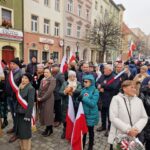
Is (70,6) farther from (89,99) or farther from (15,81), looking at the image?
(89,99)

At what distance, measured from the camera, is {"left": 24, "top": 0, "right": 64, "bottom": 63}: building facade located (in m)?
18.6

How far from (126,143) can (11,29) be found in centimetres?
1543

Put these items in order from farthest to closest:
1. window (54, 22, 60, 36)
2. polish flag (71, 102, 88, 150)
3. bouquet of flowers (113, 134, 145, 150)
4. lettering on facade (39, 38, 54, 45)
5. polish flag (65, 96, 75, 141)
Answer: window (54, 22, 60, 36) < lettering on facade (39, 38, 54, 45) < polish flag (65, 96, 75, 141) < polish flag (71, 102, 88, 150) < bouquet of flowers (113, 134, 145, 150)

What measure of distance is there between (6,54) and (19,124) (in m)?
14.0

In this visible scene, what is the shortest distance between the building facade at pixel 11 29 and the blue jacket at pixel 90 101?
13240 millimetres

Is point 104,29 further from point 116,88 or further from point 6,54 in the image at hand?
point 116,88

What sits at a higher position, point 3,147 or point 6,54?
point 6,54

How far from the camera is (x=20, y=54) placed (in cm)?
1791

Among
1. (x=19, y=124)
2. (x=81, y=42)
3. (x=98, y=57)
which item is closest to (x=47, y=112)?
(x=19, y=124)

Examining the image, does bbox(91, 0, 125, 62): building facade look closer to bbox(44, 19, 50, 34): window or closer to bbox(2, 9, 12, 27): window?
bbox(44, 19, 50, 34): window

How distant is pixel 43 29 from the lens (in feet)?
Result: 68.2

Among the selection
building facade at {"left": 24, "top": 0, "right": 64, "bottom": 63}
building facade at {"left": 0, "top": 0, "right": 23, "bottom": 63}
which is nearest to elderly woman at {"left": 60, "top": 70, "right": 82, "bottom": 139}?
building facade at {"left": 0, "top": 0, "right": 23, "bottom": 63}

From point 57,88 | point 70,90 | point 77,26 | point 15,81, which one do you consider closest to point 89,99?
point 70,90

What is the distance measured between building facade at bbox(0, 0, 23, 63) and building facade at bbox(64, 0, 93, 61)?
726 centimetres
